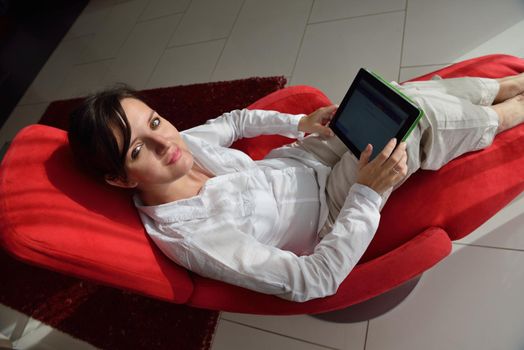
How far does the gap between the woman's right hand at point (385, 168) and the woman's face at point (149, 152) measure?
19.2 inches

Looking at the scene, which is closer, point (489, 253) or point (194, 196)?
point (194, 196)

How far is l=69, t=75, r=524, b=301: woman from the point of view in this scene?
0.93 m

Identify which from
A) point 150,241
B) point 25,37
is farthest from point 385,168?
point 25,37

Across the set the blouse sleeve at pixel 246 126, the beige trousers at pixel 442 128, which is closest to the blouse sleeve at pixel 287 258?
the beige trousers at pixel 442 128

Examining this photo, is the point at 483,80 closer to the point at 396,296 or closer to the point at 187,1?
the point at 396,296

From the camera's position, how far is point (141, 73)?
272cm

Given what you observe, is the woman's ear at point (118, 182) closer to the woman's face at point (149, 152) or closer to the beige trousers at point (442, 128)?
the woman's face at point (149, 152)

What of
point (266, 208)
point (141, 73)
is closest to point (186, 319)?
point (266, 208)

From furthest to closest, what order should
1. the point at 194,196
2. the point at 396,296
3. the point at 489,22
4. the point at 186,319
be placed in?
the point at 489,22 → the point at 186,319 → the point at 396,296 → the point at 194,196

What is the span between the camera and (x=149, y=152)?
0.96m

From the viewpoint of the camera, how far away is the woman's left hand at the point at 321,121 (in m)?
1.27

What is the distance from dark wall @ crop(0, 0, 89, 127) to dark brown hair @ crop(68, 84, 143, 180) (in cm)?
257

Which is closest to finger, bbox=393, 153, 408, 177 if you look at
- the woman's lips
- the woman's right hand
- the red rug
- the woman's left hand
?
the woman's right hand

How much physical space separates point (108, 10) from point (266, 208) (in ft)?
10.4
